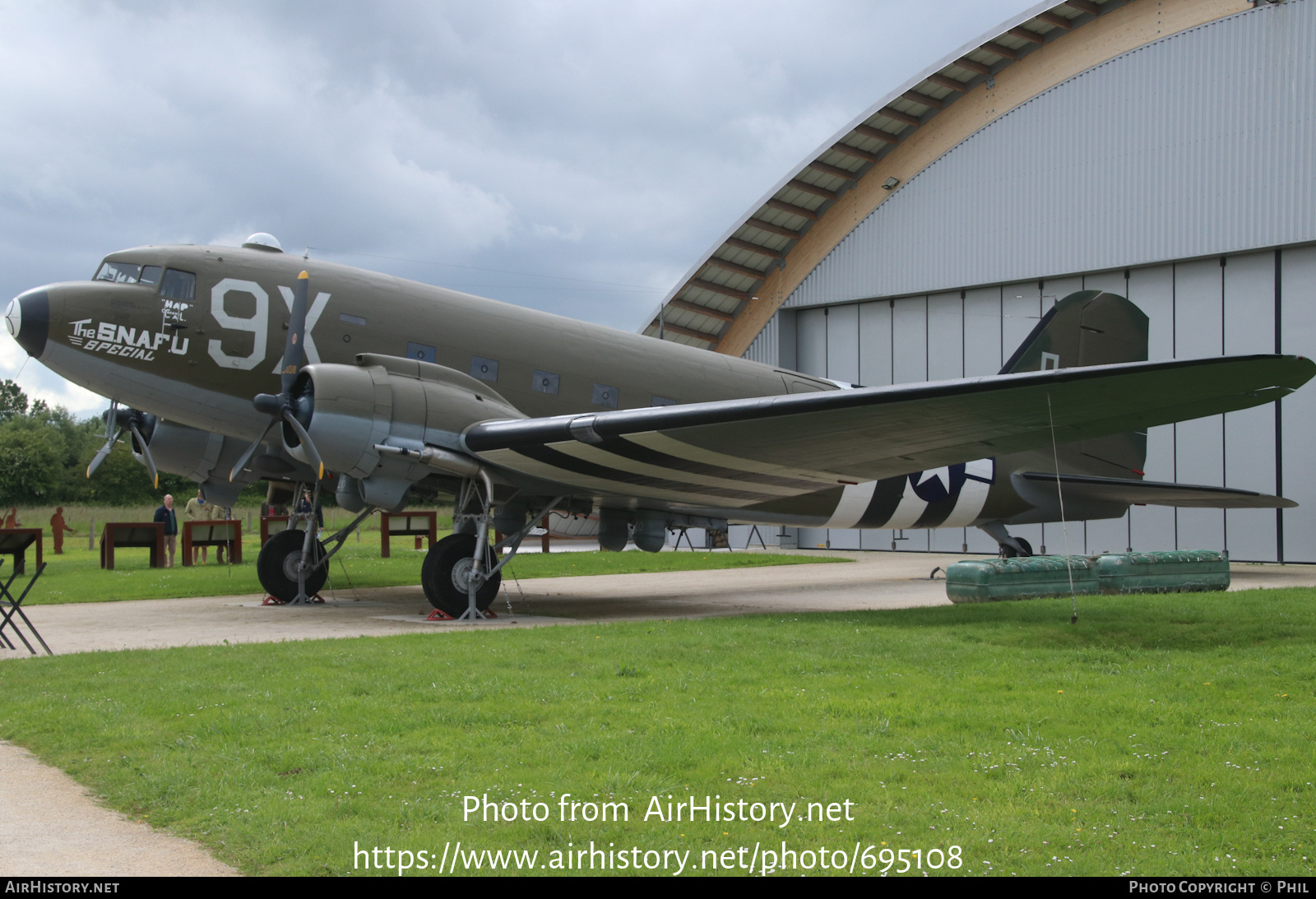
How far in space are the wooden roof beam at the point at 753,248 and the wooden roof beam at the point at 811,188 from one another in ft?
7.74

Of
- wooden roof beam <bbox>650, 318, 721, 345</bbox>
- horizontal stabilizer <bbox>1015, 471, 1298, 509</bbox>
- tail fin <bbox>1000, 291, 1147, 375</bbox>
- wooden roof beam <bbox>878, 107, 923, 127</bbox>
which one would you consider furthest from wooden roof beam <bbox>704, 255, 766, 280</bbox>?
horizontal stabilizer <bbox>1015, 471, 1298, 509</bbox>

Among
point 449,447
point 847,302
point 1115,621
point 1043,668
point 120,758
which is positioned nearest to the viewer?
point 120,758

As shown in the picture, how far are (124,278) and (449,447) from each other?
4568 millimetres

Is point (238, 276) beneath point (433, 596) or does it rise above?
above

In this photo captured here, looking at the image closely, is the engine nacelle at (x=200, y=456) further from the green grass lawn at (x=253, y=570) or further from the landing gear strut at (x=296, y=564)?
the green grass lawn at (x=253, y=570)

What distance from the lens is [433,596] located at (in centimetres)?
1188

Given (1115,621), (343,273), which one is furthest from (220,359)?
(1115,621)

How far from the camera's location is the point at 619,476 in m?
12.3

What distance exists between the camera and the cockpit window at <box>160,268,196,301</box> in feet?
39.6

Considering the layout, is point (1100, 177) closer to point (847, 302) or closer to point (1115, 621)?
point (847, 302)

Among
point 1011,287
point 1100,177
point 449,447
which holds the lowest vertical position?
point 449,447

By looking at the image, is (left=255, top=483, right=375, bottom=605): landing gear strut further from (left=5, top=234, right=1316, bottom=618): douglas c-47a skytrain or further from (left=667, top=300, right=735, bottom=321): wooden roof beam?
(left=667, top=300, right=735, bottom=321): wooden roof beam

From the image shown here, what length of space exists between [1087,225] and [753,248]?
1116 cm

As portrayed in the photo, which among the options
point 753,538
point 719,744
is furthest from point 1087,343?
point 753,538
